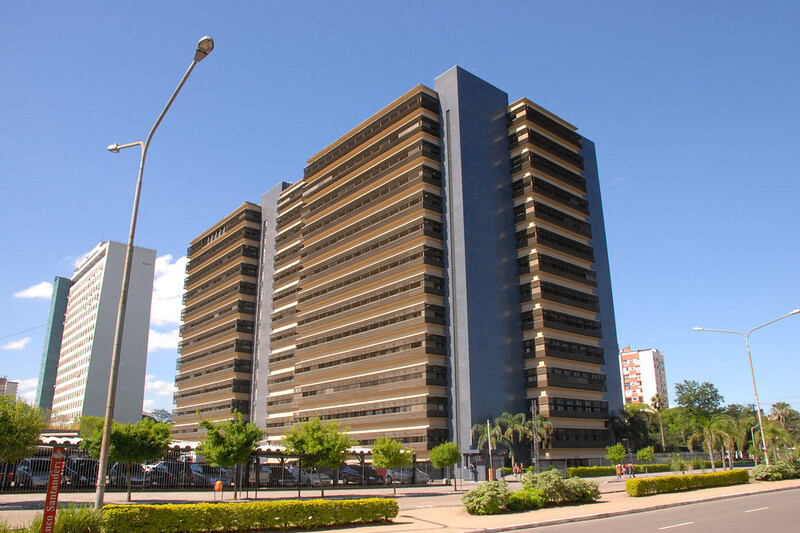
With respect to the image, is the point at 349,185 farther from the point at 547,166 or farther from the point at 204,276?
the point at 204,276

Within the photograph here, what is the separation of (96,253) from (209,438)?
537 ft

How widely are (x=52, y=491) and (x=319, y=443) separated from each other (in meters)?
29.9

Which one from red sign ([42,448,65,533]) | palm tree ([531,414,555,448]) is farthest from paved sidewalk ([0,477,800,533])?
palm tree ([531,414,555,448])

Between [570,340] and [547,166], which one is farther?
[547,166]

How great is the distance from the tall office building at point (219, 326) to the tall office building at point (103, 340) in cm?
4654

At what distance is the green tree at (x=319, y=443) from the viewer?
41938 mm

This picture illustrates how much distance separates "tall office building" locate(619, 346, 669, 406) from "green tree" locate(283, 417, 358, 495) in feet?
524

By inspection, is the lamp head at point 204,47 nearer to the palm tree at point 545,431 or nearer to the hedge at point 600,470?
the hedge at point 600,470

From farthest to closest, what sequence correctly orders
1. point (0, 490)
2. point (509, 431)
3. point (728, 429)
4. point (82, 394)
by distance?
point (82, 394) < point (728, 429) < point (509, 431) < point (0, 490)

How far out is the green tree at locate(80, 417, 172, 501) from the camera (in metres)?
38.6

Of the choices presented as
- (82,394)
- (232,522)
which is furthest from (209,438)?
Result: (82,394)

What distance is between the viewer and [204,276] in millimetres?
128375

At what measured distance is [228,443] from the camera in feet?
127

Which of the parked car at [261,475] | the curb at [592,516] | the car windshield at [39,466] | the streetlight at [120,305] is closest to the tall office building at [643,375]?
the parked car at [261,475]
